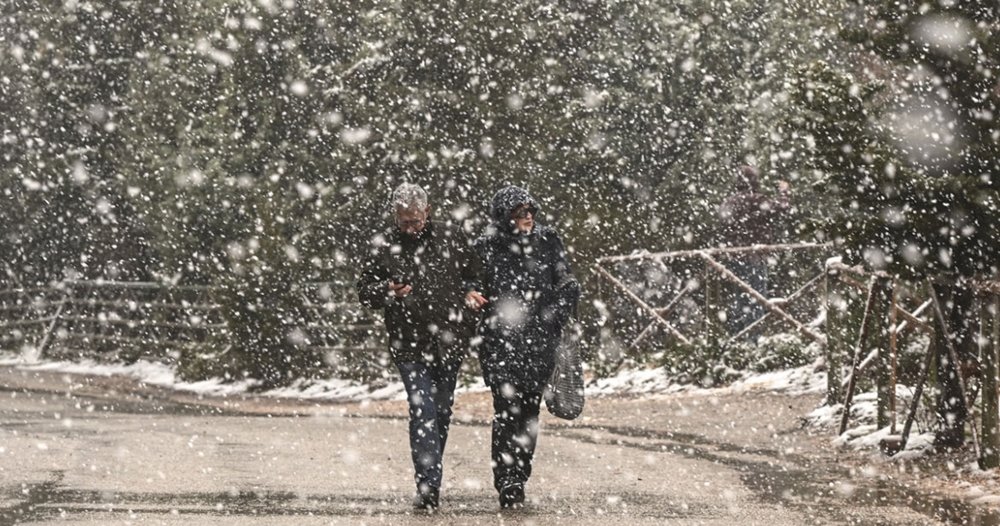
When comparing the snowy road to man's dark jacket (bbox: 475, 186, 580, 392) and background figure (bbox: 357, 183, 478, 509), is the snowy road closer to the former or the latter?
background figure (bbox: 357, 183, 478, 509)

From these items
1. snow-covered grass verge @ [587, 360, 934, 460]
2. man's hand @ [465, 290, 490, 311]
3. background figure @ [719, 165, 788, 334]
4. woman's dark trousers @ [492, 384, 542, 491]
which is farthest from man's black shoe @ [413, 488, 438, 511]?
background figure @ [719, 165, 788, 334]

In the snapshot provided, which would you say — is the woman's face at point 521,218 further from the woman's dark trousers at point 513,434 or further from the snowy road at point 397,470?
the snowy road at point 397,470

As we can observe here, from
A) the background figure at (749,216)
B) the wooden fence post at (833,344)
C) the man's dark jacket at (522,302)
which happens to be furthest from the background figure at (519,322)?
the background figure at (749,216)

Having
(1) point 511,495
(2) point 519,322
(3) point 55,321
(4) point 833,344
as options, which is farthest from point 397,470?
(3) point 55,321

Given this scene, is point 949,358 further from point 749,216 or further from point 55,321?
point 55,321

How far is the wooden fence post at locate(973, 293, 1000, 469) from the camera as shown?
9.27 m

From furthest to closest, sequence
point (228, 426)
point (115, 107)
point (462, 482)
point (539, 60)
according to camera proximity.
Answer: point (115, 107)
point (539, 60)
point (228, 426)
point (462, 482)

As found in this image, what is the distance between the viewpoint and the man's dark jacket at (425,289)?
830 cm

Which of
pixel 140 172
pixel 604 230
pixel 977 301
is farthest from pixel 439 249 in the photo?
pixel 140 172

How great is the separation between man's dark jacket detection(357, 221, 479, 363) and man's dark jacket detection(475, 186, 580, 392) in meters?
0.16

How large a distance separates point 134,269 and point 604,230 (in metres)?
11.1

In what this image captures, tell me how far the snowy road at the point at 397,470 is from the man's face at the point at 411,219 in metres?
1.51

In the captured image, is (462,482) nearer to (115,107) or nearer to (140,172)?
(140,172)

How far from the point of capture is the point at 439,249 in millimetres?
8406
